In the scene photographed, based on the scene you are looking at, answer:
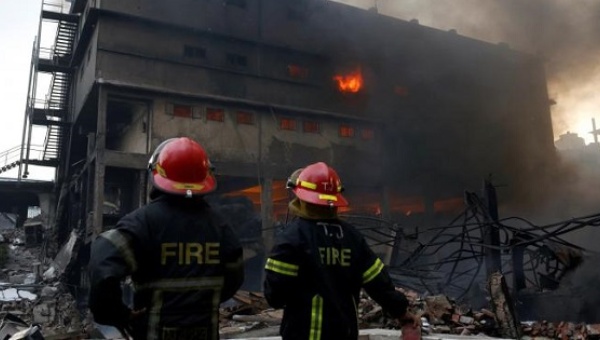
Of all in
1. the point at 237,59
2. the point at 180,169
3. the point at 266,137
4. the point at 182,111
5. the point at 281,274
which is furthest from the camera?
the point at 237,59

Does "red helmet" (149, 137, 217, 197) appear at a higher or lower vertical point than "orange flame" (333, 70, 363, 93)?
lower

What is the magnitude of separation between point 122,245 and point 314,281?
114cm

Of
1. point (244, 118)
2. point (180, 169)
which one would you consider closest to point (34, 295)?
point (244, 118)

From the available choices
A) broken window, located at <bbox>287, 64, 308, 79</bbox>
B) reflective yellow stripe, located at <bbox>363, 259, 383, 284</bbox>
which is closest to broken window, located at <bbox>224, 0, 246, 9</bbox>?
broken window, located at <bbox>287, 64, 308, 79</bbox>

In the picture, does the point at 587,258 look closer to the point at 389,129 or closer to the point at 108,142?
the point at 389,129

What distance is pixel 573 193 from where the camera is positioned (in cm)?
2438

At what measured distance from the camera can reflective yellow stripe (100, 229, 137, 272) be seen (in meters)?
2.20

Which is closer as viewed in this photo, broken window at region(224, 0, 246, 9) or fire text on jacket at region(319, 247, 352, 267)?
fire text on jacket at region(319, 247, 352, 267)

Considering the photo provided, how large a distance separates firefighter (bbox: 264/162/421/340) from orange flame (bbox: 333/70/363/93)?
66.5 feet

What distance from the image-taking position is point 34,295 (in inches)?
603

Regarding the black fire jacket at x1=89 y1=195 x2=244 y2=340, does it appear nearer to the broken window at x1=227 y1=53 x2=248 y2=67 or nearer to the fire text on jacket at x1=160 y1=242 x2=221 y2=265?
the fire text on jacket at x1=160 y1=242 x2=221 y2=265

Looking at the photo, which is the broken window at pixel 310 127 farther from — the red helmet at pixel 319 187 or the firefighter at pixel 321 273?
the firefighter at pixel 321 273

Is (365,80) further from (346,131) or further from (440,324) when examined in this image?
(440,324)

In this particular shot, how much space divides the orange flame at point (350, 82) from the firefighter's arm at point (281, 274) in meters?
20.6
